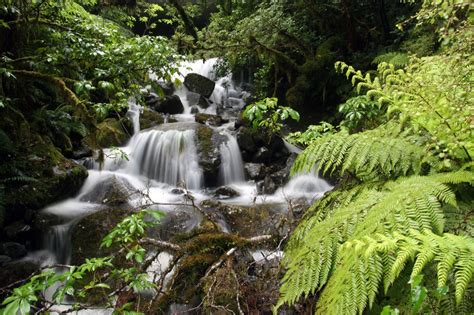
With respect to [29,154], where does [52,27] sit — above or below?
above

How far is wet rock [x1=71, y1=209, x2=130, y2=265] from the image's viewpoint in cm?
463

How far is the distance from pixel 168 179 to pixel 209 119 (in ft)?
10.00

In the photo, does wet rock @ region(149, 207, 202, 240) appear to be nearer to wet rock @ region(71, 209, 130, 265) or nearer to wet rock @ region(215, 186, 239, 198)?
wet rock @ region(71, 209, 130, 265)

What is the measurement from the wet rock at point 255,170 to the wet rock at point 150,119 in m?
3.29

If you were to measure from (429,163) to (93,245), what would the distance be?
178 inches

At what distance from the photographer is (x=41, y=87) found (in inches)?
236

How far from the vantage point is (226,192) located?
23.0 ft

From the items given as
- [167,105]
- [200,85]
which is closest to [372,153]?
[167,105]

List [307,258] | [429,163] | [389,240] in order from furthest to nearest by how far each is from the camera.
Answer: [429,163] < [307,258] < [389,240]

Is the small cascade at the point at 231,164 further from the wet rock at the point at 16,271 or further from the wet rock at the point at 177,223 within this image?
the wet rock at the point at 16,271

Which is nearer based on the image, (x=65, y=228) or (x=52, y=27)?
(x=52, y=27)

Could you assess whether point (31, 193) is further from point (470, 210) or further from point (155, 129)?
point (470, 210)

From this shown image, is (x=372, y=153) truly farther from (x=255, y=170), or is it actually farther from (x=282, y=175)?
(x=255, y=170)

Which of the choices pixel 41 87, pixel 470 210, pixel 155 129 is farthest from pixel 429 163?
pixel 155 129
